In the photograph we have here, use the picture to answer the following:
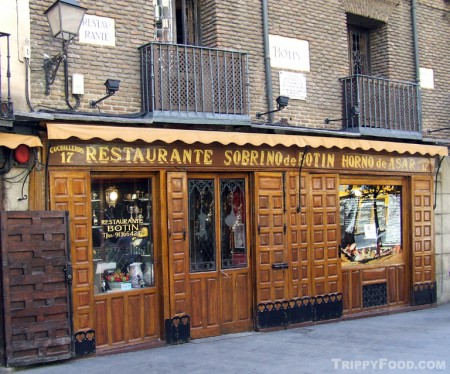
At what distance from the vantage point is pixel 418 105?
41.6 ft

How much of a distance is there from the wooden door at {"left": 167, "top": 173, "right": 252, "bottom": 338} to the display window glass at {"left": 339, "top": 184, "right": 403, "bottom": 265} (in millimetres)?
2418

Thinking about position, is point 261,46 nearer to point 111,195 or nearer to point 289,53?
point 289,53

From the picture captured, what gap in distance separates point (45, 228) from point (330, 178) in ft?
17.0

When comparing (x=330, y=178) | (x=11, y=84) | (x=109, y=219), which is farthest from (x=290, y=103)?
(x=11, y=84)

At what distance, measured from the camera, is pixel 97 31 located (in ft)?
29.5

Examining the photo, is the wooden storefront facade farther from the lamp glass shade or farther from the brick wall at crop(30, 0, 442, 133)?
the lamp glass shade

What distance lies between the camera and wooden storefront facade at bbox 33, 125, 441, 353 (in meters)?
8.71

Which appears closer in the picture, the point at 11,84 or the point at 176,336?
the point at 11,84

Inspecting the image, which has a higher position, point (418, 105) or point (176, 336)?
point (418, 105)

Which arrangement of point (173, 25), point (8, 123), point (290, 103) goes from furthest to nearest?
point (290, 103)
point (173, 25)
point (8, 123)

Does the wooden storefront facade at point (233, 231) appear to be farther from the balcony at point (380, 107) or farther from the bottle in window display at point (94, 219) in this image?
the balcony at point (380, 107)

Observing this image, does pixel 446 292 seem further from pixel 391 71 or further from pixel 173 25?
pixel 173 25

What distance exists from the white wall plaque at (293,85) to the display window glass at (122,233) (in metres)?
3.10

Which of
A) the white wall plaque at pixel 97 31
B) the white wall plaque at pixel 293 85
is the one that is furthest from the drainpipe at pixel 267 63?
the white wall plaque at pixel 97 31
